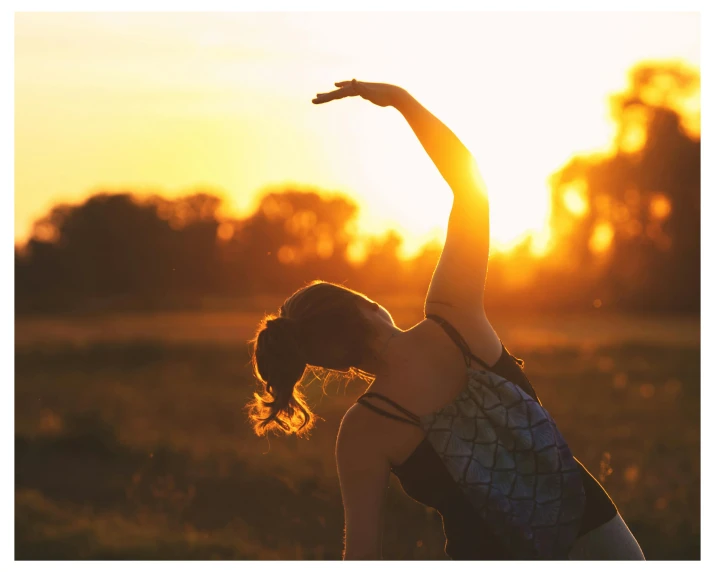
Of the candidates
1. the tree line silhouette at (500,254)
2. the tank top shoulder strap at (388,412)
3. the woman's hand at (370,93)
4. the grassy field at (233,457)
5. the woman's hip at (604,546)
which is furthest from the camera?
the tree line silhouette at (500,254)

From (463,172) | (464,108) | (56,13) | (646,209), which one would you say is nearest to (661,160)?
(646,209)

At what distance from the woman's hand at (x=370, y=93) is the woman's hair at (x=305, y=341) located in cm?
66

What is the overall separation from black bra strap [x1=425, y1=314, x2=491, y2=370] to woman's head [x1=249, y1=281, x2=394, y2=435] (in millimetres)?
142

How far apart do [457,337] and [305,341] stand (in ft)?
1.46

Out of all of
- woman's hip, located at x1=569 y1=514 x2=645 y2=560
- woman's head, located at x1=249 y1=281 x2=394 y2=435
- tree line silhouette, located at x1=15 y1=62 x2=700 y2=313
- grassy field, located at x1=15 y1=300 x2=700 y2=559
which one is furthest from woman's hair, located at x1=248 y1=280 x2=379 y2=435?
tree line silhouette, located at x1=15 y1=62 x2=700 y2=313

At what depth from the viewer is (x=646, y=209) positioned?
2106cm

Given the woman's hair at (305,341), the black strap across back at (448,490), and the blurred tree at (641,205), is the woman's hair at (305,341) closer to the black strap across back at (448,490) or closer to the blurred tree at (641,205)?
the black strap across back at (448,490)

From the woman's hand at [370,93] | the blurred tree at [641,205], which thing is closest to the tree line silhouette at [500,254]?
the blurred tree at [641,205]

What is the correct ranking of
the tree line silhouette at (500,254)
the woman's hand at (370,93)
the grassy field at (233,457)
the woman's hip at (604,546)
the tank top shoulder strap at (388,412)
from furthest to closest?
1. the tree line silhouette at (500,254)
2. the grassy field at (233,457)
3. the woman's hand at (370,93)
4. the woman's hip at (604,546)
5. the tank top shoulder strap at (388,412)

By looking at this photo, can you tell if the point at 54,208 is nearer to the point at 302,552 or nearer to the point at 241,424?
the point at 241,424

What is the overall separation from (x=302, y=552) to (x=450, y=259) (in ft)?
13.2

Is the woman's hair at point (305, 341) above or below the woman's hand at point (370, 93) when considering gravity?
below

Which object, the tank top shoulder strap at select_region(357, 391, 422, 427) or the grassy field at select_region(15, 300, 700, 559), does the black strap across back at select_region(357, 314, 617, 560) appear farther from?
the grassy field at select_region(15, 300, 700, 559)

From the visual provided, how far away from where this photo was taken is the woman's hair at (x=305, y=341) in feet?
8.11
